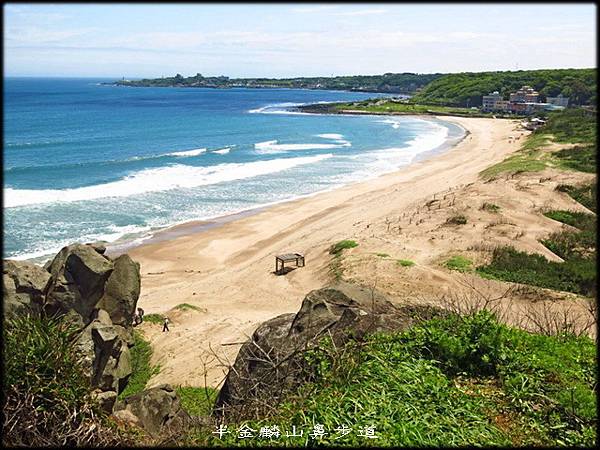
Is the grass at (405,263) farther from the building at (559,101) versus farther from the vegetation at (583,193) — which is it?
the building at (559,101)

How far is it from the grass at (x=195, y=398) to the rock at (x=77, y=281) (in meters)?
3.78

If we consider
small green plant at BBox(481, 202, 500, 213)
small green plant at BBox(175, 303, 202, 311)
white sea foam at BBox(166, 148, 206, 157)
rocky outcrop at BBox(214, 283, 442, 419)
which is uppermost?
rocky outcrop at BBox(214, 283, 442, 419)

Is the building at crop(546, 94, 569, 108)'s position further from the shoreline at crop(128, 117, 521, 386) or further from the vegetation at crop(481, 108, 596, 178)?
the shoreline at crop(128, 117, 521, 386)

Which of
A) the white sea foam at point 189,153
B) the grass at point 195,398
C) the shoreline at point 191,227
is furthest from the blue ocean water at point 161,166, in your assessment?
the grass at point 195,398

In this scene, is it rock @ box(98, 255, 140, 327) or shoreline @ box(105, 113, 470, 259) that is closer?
rock @ box(98, 255, 140, 327)

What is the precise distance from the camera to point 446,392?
621cm

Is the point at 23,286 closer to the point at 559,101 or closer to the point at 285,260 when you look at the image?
the point at 285,260

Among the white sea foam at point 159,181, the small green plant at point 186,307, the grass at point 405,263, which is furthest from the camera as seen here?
the white sea foam at point 159,181

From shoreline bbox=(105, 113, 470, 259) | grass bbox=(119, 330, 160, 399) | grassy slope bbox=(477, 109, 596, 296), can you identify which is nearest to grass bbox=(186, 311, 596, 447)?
grass bbox=(119, 330, 160, 399)

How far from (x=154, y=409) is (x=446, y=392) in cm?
504

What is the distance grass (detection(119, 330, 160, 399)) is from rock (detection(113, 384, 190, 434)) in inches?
109

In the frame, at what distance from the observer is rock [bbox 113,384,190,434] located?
27.2 feet

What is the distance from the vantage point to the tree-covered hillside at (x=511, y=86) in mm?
101675

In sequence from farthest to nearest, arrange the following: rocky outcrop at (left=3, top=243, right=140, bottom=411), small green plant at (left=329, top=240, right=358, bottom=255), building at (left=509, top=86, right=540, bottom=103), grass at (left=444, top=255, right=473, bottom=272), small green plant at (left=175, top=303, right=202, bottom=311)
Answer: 1. building at (left=509, top=86, right=540, bottom=103)
2. small green plant at (left=329, top=240, right=358, bottom=255)
3. grass at (left=444, top=255, right=473, bottom=272)
4. small green plant at (left=175, top=303, right=202, bottom=311)
5. rocky outcrop at (left=3, top=243, right=140, bottom=411)
